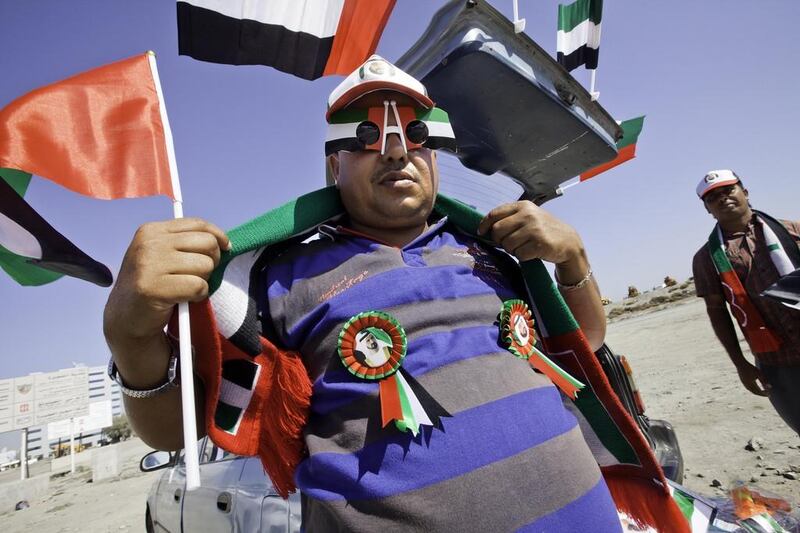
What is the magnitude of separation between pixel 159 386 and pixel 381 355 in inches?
23.0

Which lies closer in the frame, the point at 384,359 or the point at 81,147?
the point at 384,359

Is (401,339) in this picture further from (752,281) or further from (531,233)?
(752,281)

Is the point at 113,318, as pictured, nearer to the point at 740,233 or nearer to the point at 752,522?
the point at 752,522

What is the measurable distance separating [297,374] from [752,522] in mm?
1663

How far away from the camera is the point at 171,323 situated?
110 cm

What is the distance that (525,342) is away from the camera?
4.13 ft

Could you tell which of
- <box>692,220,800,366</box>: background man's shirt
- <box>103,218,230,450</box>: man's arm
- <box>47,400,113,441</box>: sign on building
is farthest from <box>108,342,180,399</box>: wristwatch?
<box>47,400,113,441</box>: sign on building

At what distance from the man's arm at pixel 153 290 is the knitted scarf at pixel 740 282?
11.2 ft

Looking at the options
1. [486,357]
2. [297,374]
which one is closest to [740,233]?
[486,357]

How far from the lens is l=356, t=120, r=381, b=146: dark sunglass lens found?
4.54 feet

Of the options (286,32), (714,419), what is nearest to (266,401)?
(286,32)

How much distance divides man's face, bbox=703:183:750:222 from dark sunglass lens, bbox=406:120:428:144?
114 inches

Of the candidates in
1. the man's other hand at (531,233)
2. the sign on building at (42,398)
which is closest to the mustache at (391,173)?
the man's other hand at (531,233)

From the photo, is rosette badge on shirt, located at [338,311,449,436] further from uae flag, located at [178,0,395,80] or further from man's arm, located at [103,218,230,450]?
uae flag, located at [178,0,395,80]
